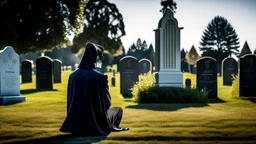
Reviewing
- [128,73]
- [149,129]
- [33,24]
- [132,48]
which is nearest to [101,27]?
[33,24]

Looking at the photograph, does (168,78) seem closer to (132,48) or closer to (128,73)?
(128,73)

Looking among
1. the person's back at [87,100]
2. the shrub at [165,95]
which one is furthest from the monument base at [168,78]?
the person's back at [87,100]

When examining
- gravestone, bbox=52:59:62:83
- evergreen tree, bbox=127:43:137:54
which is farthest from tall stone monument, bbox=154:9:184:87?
evergreen tree, bbox=127:43:137:54

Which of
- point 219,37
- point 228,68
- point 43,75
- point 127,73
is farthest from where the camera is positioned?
point 219,37

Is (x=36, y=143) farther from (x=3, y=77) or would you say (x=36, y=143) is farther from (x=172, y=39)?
(x=172, y=39)

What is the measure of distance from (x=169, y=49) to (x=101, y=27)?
103ft

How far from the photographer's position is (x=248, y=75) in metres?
17.4

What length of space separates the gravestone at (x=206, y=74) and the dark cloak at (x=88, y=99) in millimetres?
11126

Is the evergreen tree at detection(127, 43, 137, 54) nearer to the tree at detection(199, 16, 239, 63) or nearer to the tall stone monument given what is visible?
the tree at detection(199, 16, 239, 63)

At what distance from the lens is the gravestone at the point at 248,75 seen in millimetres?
17422

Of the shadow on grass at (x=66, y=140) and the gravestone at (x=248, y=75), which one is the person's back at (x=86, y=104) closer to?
the shadow on grass at (x=66, y=140)

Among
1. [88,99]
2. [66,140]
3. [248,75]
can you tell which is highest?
[248,75]

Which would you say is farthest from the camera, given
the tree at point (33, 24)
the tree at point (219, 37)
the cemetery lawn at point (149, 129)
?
the tree at point (219, 37)

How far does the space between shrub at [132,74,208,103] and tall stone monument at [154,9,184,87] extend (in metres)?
1.58
